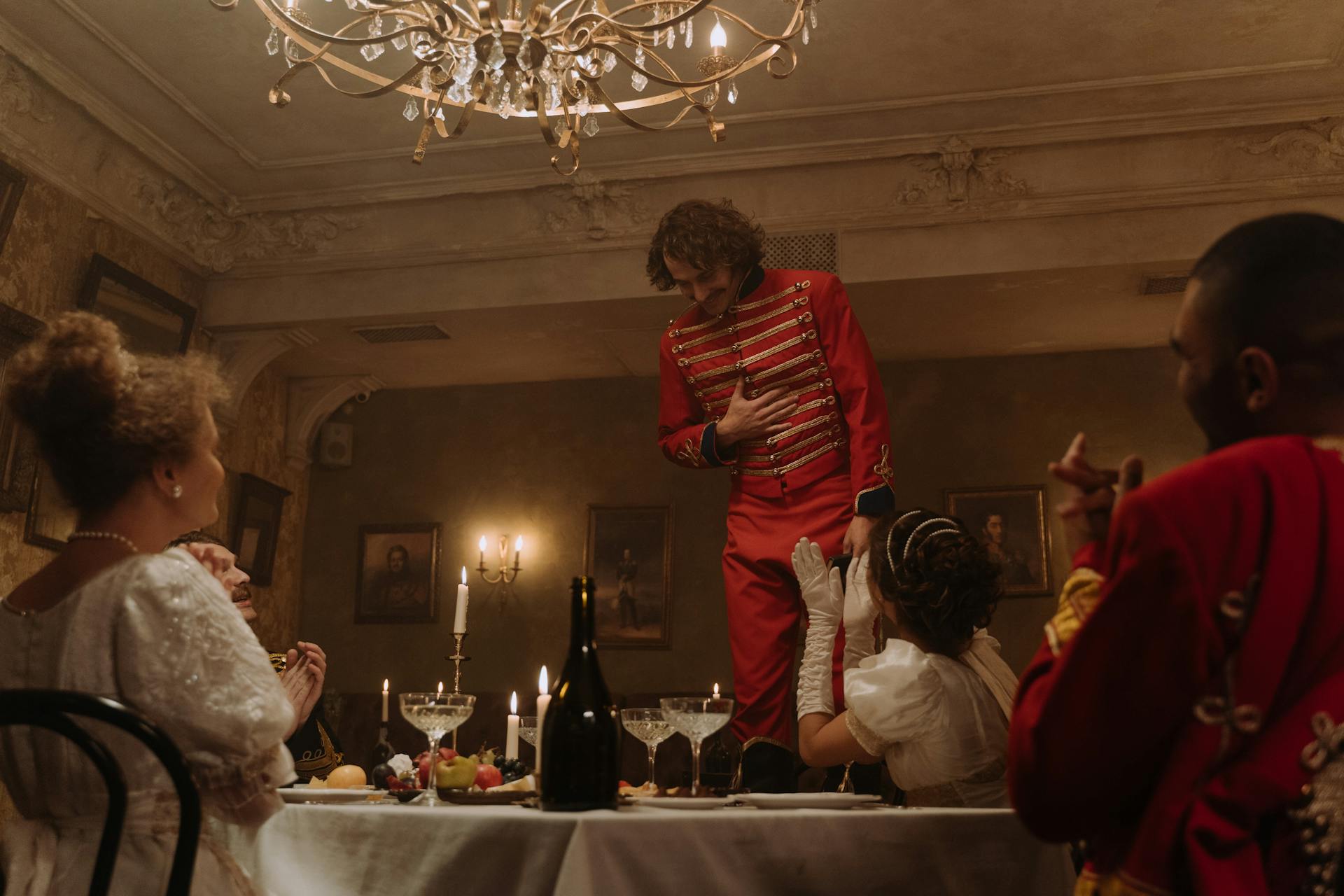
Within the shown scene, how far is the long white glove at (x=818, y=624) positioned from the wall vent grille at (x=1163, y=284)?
3.94 m

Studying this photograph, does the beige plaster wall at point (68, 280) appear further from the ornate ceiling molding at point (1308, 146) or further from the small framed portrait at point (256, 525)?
the ornate ceiling molding at point (1308, 146)

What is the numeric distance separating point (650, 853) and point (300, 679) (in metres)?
1.35

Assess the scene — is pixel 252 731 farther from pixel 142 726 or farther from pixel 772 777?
pixel 772 777

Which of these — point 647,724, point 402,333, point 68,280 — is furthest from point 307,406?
point 647,724

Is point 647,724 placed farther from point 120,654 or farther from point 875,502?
point 875,502

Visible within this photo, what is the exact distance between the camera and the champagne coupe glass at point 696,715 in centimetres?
189

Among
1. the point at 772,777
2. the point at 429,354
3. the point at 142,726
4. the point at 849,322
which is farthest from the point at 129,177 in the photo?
the point at 142,726

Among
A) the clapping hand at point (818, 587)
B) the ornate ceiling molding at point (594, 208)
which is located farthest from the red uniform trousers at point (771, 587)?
the ornate ceiling molding at point (594, 208)

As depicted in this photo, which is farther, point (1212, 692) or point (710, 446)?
point (710, 446)

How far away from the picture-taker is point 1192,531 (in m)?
1.04

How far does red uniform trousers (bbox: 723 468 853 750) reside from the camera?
10.5ft

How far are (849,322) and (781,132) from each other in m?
2.56

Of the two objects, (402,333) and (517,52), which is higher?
(402,333)

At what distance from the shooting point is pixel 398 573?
7820 mm
